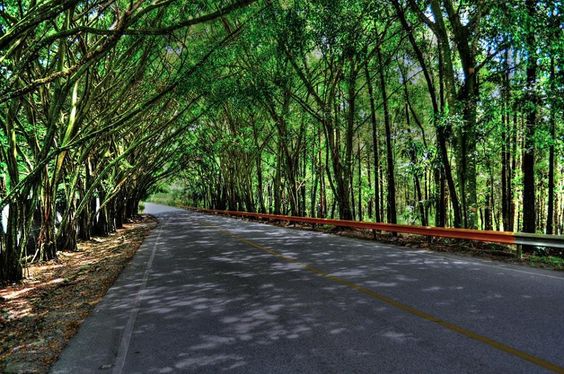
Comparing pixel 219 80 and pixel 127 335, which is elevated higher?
pixel 219 80

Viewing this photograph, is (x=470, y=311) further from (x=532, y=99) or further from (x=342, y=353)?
(x=532, y=99)

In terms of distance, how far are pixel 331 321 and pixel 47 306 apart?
18.1 feet

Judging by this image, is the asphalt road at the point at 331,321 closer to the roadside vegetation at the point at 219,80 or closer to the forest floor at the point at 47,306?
the forest floor at the point at 47,306

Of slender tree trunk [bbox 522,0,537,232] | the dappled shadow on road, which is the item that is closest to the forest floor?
the dappled shadow on road

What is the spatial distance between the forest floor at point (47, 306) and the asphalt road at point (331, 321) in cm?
34

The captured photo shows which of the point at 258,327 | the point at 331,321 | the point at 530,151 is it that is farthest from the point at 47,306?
the point at 530,151

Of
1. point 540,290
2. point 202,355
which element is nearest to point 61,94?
point 202,355

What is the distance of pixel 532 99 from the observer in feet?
35.6

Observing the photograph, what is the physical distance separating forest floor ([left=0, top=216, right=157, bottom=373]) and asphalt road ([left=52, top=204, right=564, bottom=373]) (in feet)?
1.11

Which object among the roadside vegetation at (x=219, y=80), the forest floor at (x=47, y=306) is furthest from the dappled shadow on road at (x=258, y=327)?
the roadside vegetation at (x=219, y=80)

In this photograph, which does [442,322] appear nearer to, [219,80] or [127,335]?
[127,335]

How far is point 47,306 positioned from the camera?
759 cm

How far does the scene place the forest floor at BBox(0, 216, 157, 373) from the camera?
4977 millimetres

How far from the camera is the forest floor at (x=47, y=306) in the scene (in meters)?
4.98
